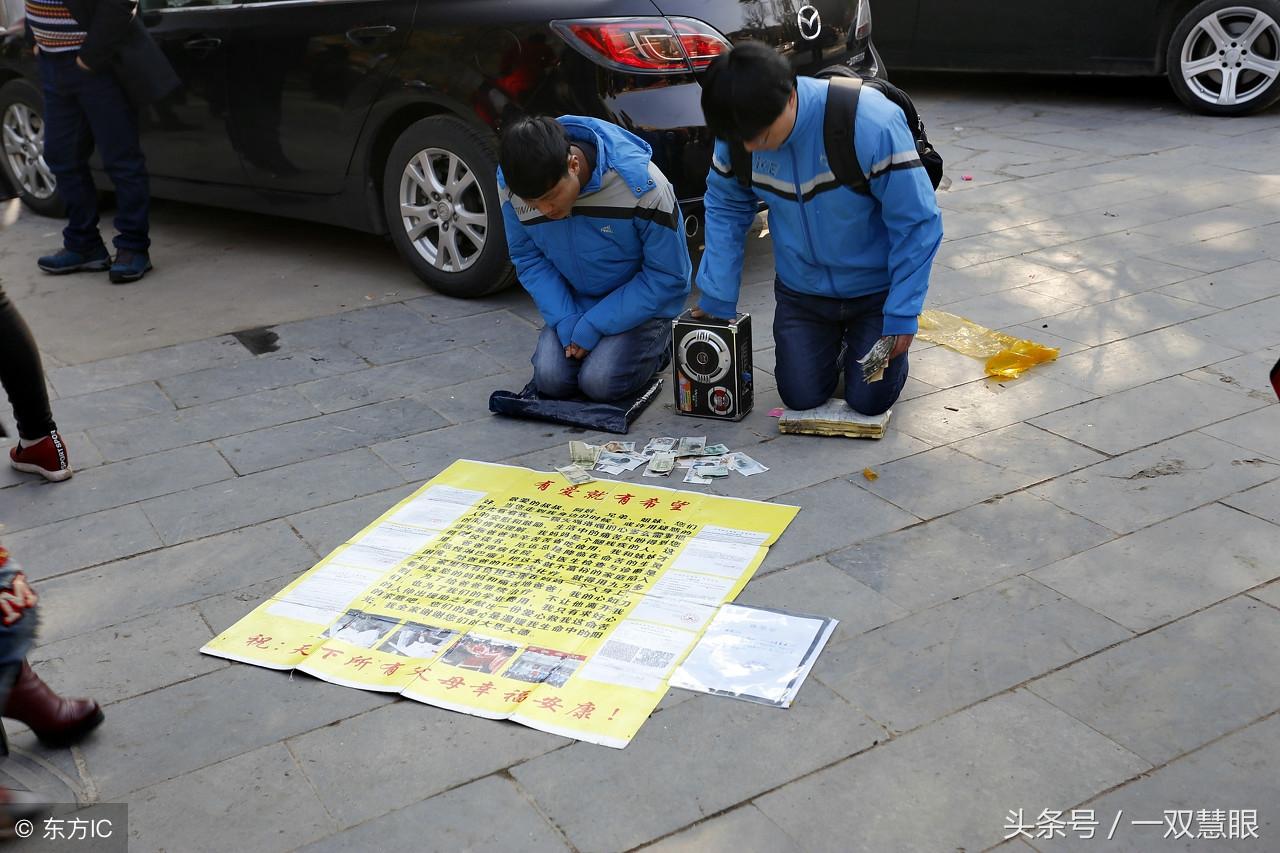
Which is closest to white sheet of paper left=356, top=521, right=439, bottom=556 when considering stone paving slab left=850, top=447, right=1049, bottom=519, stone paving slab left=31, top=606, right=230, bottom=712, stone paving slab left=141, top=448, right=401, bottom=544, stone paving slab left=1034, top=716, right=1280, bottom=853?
stone paving slab left=141, top=448, right=401, bottom=544

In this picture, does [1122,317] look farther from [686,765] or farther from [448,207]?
[686,765]

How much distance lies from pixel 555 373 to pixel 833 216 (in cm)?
111

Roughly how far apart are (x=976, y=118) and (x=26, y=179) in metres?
5.83

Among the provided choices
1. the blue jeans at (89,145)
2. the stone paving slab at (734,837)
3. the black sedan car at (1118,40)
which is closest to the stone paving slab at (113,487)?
the stone paving slab at (734,837)

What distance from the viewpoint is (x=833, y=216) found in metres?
3.82

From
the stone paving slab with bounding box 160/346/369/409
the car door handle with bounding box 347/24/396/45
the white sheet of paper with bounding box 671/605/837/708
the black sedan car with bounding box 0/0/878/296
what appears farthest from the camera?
the car door handle with bounding box 347/24/396/45

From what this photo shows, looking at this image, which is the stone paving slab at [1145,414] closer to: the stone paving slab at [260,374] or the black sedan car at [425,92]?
the black sedan car at [425,92]

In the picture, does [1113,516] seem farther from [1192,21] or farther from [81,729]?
[1192,21]

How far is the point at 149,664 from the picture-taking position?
2.98m

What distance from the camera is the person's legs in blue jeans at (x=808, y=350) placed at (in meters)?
4.10

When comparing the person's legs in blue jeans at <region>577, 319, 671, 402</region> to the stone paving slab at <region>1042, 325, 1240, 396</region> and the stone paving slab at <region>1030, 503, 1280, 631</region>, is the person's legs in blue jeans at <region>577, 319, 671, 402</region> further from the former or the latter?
the stone paving slab at <region>1030, 503, 1280, 631</region>

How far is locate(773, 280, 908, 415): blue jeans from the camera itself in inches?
160

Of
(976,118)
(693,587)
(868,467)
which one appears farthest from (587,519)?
(976,118)

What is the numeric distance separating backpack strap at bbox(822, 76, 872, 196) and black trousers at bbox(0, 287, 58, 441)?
2.45 metres
